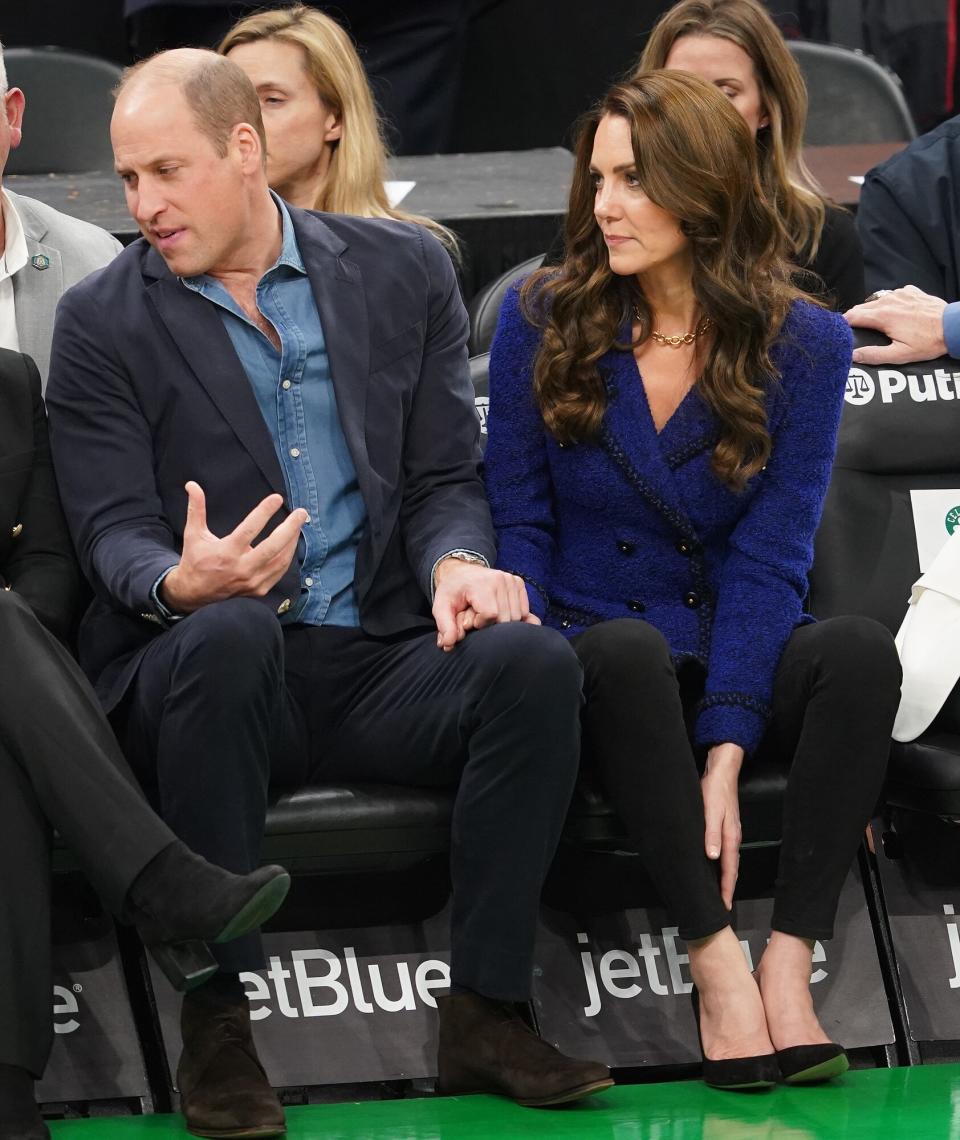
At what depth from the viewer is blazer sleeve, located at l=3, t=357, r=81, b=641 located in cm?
273

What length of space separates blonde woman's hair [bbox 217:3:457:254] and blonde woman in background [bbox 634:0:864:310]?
1.98ft

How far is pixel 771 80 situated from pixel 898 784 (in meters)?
1.52

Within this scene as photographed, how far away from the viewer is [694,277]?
2912 mm

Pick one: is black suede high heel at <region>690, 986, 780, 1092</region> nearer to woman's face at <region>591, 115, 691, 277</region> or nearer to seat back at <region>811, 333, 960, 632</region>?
seat back at <region>811, 333, 960, 632</region>

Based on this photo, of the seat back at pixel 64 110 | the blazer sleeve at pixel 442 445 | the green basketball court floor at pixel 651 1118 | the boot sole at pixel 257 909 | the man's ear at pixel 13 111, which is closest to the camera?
the boot sole at pixel 257 909

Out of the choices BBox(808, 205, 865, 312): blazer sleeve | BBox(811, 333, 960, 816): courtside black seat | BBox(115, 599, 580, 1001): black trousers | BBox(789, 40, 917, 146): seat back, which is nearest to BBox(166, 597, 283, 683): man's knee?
BBox(115, 599, 580, 1001): black trousers

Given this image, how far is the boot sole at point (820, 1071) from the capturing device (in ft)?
8.22

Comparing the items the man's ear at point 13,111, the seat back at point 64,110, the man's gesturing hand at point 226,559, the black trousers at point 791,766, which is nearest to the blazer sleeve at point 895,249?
the black trousers at point 791,766

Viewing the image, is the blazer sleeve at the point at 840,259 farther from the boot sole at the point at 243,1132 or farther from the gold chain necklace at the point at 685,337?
the boot sole at the point at 243,1132

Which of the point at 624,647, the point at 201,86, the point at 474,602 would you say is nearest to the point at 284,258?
the point at 201,86

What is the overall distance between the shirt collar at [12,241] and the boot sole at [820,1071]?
1.78 metres

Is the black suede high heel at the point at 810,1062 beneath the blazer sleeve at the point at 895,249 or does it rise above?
beneath

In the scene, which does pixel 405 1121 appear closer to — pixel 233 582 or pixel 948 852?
pixel 233 582

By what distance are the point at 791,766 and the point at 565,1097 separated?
573 millimetres
